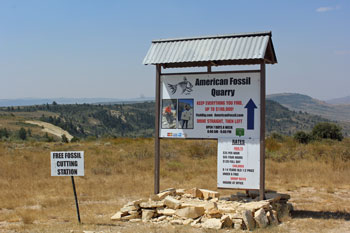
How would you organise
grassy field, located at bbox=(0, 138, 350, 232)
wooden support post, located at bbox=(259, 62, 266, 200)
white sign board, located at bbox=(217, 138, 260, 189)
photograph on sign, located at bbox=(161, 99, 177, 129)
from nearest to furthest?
grassy field, located at bbox=(0, 138, 350, 232) → wooden support post, located at bbox=(259, 62, 266, 200) → white sign board, located at bbox=(217, 138, 260, 189) → photograph on sign, located at bbox=(161, 99, 177, 129)

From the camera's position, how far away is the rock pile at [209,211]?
920 centimetres

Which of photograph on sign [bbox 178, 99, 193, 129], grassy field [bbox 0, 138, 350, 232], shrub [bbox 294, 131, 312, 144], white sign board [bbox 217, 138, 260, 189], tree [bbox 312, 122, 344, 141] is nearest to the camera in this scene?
grassy field [bbox 0, 138, 350, 232]

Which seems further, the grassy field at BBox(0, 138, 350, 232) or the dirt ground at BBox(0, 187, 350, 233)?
the grassy field at BBox(0, 138, 350, 232)

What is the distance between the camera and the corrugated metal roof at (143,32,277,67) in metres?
10.6

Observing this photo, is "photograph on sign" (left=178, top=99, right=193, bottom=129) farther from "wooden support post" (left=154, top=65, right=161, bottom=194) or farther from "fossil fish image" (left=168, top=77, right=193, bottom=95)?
"wooden support post" (left=154, top=65, right=161, bottom=194)

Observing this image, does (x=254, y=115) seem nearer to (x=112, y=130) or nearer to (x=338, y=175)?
(x=338, y=175)

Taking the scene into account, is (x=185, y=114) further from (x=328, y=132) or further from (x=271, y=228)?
(x=328, y=132)

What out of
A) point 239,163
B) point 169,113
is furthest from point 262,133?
point 169,113

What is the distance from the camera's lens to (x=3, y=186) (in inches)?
601

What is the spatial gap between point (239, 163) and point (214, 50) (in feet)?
9.86

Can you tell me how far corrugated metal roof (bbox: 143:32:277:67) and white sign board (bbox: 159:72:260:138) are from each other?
0.50m

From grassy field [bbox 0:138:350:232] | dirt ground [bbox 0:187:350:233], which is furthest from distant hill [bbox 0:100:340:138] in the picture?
dirt ground [bbox 0:187:350:233]

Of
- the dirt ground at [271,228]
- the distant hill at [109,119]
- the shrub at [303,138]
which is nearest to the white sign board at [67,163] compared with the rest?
the dirt ground at [271,228]

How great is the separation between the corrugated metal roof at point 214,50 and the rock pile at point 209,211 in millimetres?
3558
